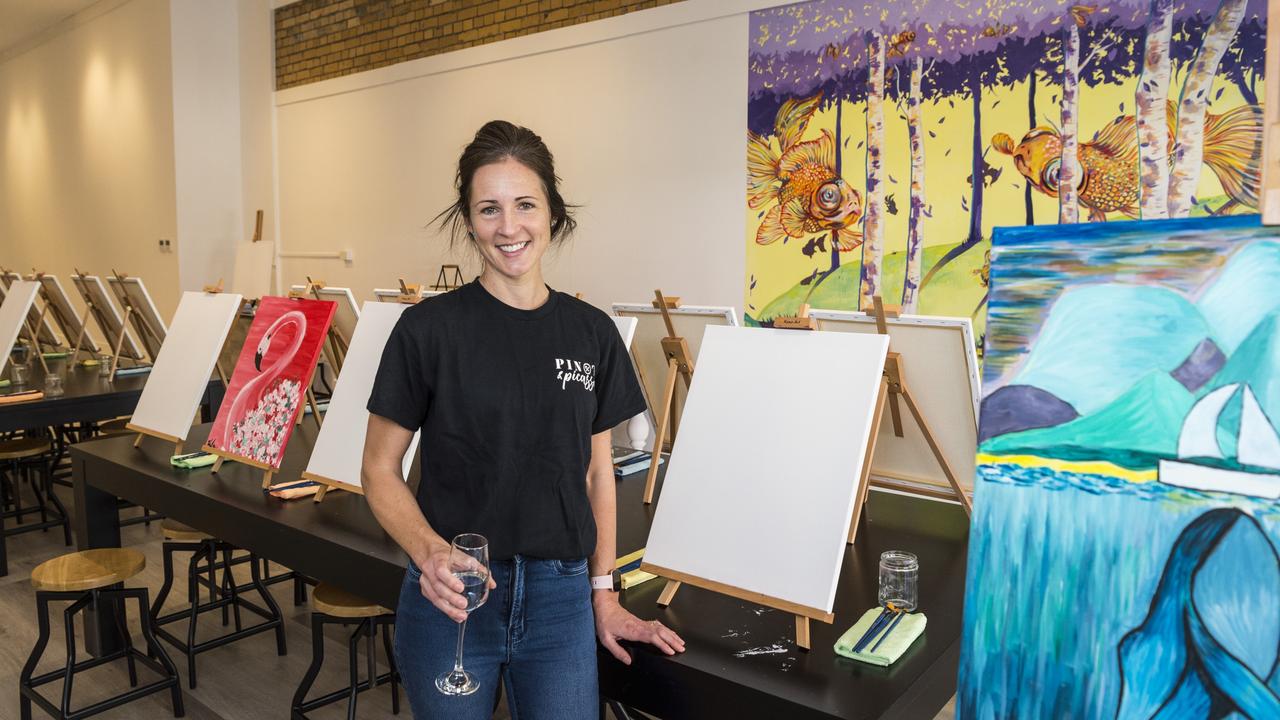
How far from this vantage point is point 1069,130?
13.1ft

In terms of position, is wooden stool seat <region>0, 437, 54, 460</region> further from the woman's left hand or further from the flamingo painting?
the woman's left hand

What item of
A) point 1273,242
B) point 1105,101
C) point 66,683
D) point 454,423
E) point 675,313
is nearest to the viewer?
point 1273,242

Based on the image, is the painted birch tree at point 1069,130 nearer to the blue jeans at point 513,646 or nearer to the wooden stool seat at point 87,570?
the blue jeans at point 513,646

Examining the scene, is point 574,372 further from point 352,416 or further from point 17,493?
point 17,493

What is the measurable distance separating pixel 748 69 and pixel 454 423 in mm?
4194

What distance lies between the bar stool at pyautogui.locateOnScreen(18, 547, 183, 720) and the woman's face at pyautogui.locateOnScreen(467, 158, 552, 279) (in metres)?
1.92

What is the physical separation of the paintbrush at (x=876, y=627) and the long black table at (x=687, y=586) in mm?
46

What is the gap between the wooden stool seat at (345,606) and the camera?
2219 millimetres

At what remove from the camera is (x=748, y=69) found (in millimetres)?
4980

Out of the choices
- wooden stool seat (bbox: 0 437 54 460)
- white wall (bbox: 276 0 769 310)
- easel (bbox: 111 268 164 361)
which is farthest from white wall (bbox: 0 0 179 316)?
wooden stool seat (bbox: 0 437 54 460)

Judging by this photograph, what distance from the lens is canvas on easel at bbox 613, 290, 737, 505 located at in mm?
2717

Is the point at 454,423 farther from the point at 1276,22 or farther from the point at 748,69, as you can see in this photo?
the point at 748,69

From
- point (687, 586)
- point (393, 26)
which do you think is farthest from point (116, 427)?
point (687, 586)

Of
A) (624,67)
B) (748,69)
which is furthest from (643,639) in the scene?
(624,67)
